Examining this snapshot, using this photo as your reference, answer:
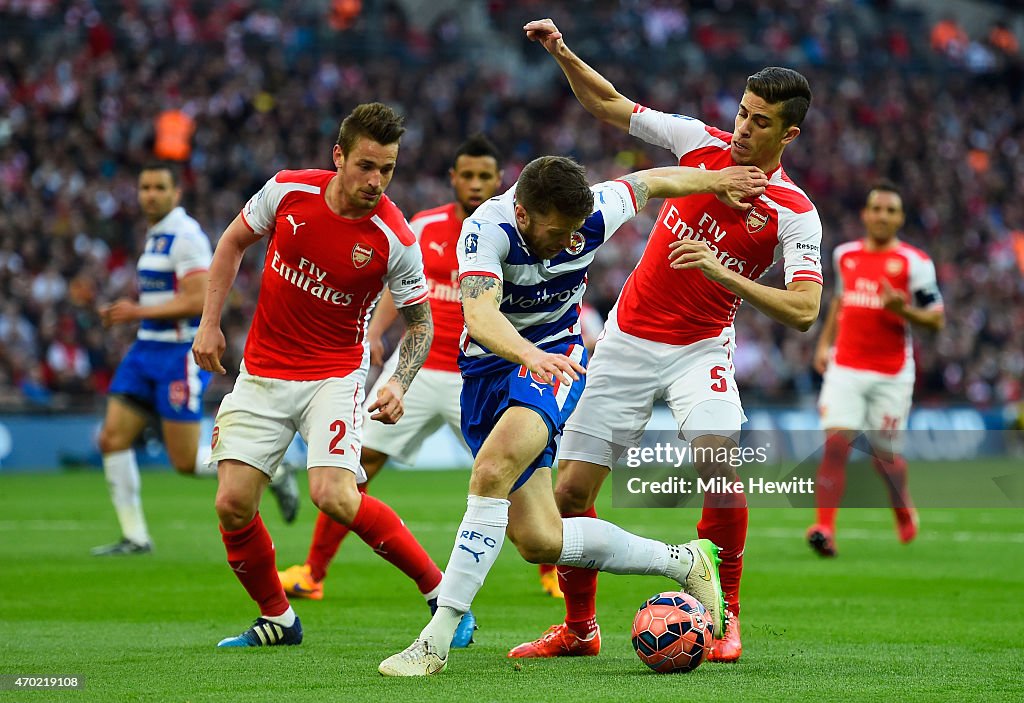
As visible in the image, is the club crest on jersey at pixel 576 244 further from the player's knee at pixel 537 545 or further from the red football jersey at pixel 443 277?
the red football jersey at pixel 443 277

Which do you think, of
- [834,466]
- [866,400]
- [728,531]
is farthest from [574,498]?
[866,400]

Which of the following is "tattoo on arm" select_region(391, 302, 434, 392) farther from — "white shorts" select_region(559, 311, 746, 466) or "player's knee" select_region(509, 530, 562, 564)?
"player's knee" select_region(509, 530, 562, 564)

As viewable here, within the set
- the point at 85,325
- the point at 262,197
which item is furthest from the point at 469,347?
the point at 85,325

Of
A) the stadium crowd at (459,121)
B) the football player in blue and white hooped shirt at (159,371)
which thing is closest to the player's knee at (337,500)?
the football player in blue and white hooped shirt at (159,371)

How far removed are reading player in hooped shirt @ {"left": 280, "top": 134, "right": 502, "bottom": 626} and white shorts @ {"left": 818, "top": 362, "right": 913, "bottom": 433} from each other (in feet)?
14.4

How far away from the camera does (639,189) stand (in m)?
6.63

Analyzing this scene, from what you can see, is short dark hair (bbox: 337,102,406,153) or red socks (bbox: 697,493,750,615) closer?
short dark hair (bbox: 337,102,406,153)

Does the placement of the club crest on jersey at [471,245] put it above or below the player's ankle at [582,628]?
above

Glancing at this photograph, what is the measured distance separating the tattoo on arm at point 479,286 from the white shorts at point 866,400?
715cm

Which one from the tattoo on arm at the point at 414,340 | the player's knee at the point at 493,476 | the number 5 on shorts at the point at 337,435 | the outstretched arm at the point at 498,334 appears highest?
the outstretched arm at the point at 498,334

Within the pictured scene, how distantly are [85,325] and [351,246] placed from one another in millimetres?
15048

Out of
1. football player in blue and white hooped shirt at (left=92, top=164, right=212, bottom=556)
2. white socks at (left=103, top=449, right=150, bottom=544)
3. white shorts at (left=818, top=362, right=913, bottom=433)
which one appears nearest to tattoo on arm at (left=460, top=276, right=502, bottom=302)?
football player in blue and white hooped shirt at (left=92, top=164, right=212, bottom=556)

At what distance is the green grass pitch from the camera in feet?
18.6

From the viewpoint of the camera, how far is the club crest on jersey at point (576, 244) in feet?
20.7
